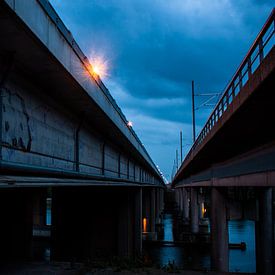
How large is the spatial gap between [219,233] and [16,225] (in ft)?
50.7

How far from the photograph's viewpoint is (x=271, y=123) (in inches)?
467

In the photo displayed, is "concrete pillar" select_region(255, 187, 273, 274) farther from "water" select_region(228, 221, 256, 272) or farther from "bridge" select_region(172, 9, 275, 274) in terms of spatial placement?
"water" select_region(228, 221, 256, 272)

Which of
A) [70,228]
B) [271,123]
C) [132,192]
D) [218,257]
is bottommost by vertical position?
[218,257]

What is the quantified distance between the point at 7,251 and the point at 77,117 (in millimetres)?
6337

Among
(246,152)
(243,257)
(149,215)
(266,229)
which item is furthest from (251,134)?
(149,215)

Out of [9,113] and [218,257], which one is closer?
[9,113]

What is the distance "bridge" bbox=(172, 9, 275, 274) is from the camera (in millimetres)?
9672

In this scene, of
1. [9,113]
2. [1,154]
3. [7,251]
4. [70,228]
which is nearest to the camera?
[1,154]

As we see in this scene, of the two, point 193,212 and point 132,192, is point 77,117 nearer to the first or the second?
point 132,192

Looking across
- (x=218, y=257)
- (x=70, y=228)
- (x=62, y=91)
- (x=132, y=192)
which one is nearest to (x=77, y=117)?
(x=62, y=91)

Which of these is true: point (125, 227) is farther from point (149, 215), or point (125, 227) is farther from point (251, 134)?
point (149, 215)

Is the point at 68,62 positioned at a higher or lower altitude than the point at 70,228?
higher

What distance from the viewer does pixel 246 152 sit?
54.3ft

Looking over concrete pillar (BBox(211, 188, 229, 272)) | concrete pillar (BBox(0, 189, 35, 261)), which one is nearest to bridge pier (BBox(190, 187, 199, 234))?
concrete pillar (BBox(211, 188, 229, 272))
